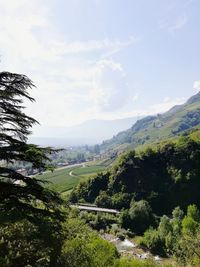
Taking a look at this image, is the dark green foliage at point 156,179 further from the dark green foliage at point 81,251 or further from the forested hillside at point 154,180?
the dark green foliage at point 81,251

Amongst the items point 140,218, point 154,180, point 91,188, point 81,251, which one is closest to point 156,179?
point 154,180

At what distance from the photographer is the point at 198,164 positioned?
107 metres

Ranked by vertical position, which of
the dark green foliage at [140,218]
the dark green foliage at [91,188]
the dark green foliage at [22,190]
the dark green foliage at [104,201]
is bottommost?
the dark green foliage at [140,218]

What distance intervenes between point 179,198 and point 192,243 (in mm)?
67380

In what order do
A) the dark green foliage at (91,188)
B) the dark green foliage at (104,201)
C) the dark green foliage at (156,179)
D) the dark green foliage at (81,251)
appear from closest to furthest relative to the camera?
the dark green foliage at (81,251), the dark green foliage at (156,179), the dark green foliage at (104,201), the dark green foliage at (91,188)

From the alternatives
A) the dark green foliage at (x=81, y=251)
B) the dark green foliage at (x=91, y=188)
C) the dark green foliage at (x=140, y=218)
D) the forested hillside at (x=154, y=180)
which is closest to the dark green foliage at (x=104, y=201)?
the forested hillside at (x=154, y=180)

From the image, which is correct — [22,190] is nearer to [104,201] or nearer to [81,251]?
[81,251]

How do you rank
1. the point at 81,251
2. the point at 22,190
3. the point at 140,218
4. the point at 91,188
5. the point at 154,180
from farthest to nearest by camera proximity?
the point at 91,188 < the point at 154,180 < the point at 140,218 < the point at 81,251 < the point at 22,190

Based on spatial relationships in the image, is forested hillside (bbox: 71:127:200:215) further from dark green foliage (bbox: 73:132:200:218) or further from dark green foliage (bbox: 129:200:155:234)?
dark green foliage (bbox: 129:200:155:234)

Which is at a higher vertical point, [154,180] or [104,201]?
[154,180]

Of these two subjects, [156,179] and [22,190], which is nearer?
[22,190]

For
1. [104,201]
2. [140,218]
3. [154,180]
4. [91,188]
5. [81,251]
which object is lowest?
[140,218]

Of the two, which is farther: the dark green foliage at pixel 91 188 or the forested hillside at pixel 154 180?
the dark green foliage at pixel 91 188

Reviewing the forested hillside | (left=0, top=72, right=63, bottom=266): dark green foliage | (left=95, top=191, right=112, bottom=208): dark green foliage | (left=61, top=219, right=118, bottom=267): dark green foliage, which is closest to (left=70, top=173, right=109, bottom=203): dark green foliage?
the forested hillside
